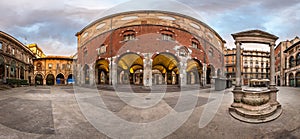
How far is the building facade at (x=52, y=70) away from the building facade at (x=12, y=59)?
394cm

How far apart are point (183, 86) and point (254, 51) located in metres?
49.6

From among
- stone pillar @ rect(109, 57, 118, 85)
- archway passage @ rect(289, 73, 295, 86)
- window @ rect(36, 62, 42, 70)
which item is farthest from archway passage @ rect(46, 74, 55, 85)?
archway passage @ rect(289, 73, 295, 86)

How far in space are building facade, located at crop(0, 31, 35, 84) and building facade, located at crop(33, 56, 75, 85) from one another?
394 centimetres

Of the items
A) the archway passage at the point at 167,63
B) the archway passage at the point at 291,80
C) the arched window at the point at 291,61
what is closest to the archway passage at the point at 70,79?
the archway passage at the point at 167,63

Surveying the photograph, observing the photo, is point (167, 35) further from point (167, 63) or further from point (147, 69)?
point (167, 63)

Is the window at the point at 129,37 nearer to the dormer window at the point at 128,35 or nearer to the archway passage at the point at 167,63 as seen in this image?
the dormer window at the point at 128,35

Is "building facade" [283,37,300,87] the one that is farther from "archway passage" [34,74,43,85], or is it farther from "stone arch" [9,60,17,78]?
"archway passage" [34,74,43,85]

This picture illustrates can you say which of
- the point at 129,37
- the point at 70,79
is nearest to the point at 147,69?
the point at 129,37

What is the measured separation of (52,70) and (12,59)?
12.3 meters

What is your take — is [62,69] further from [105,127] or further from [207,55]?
[105,127]

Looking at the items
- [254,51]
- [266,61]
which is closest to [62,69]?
[254,51]

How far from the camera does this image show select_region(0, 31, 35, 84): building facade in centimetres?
2309

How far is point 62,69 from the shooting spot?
127 feet

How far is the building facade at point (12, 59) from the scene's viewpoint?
23.1 meters
